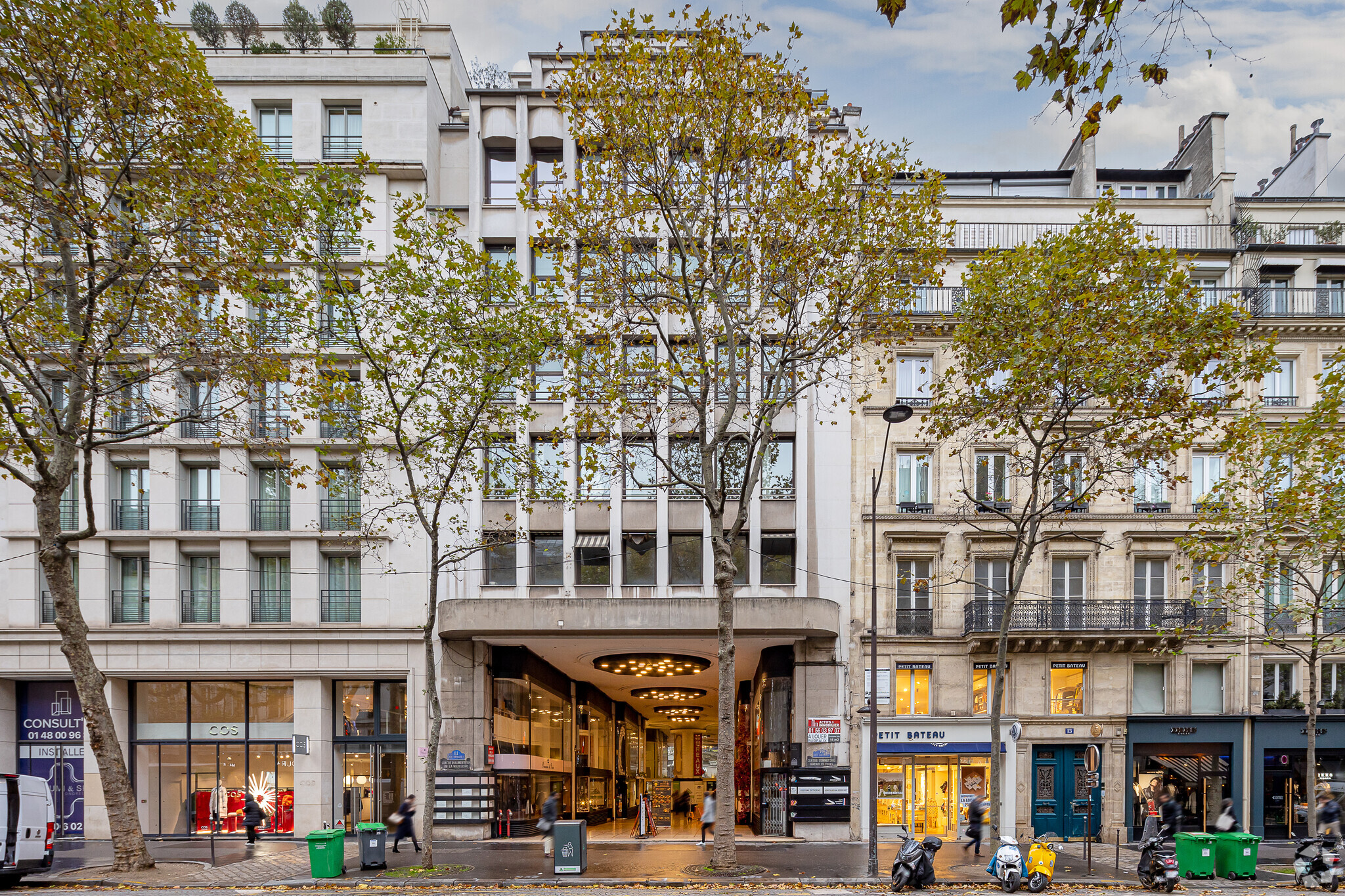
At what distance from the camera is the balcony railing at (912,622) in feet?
89.5

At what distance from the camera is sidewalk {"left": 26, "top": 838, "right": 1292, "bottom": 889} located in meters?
17.5

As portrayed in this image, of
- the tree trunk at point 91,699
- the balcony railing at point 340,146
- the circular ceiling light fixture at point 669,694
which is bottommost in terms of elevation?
the circular ceiling light fixture at point 669,694

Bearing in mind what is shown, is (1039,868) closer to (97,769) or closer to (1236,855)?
(1236,855)

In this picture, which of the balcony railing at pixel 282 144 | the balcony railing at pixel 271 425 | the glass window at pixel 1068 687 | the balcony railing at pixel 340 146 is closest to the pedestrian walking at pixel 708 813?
the glass window at pixel 1068 687

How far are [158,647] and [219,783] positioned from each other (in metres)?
4.61

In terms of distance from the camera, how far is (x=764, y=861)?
808 inches

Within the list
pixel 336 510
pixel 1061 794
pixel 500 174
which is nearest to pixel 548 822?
pixel 336 510

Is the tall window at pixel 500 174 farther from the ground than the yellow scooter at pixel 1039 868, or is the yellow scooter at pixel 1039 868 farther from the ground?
the tall window at pixel 500 174

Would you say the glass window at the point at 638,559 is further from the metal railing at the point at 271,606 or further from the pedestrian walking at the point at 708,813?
the metal railing at the point at 271,606

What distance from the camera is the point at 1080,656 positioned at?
2709 cm

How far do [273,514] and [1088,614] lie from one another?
2578 centimetres

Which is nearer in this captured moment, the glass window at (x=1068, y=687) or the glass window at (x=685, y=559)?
the glass window at (x=685, y=559)

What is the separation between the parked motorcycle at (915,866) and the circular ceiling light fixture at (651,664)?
14.3m

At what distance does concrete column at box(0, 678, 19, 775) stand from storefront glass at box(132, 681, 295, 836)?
3.76 m
